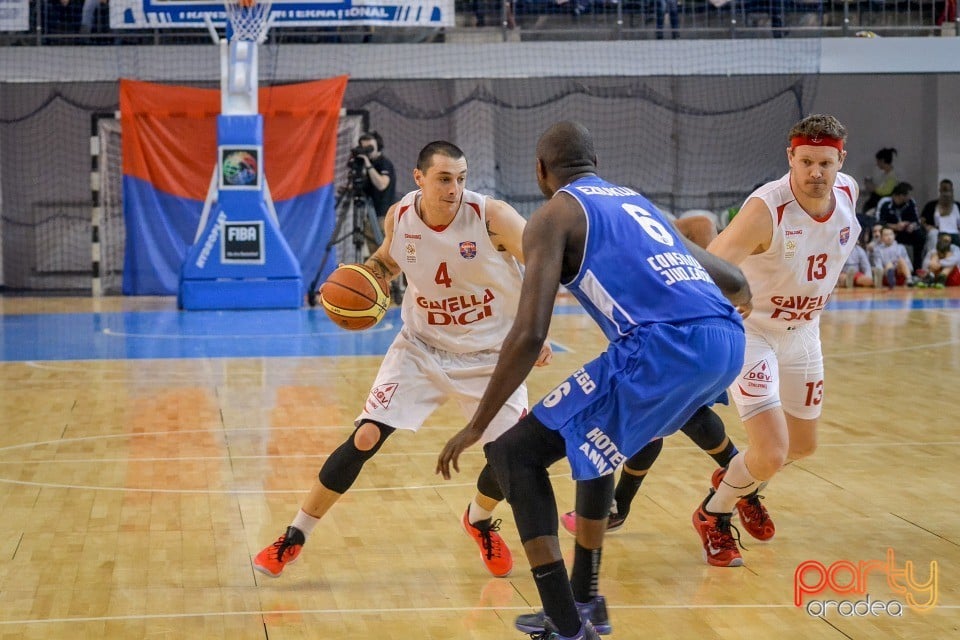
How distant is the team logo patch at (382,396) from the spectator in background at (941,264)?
A: 14.9 m

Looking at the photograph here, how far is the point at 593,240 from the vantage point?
3.48 metres

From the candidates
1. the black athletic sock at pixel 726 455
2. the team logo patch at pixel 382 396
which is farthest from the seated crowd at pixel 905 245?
the team logo patch at pixel 382 396

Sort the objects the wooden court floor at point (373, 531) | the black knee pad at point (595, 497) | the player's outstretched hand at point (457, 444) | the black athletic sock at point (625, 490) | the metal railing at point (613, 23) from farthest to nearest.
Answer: the metal railing at point (613, 23)
the black athletic sock at point (625, 490)
the wooden court floor at point (373, 531)
the black knee pad at point (595, 497)
the player's outstretched hand at point (457, 444)

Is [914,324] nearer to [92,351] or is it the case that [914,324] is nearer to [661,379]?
[92,351]

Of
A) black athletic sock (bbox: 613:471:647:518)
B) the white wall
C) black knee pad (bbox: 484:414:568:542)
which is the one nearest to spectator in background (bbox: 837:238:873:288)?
the white wall

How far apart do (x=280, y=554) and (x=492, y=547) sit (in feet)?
2.63

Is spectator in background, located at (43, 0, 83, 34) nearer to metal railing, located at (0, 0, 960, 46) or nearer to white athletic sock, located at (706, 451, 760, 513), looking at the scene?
metal railing, located at (0, 0, 960, 46)

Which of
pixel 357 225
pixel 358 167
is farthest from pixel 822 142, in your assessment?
pixel 357 225

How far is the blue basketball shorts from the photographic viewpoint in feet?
11.3

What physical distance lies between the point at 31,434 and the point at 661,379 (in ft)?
17.4

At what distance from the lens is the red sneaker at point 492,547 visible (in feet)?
15.2

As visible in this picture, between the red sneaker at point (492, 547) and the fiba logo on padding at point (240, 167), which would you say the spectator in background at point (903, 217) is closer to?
the fiba logo on padding at point (240, 167)

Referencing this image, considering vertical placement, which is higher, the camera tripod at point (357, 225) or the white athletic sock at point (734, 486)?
the camera tripod at point (357, 225)

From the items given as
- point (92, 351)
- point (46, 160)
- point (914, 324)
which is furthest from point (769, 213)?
point (46, 160)
